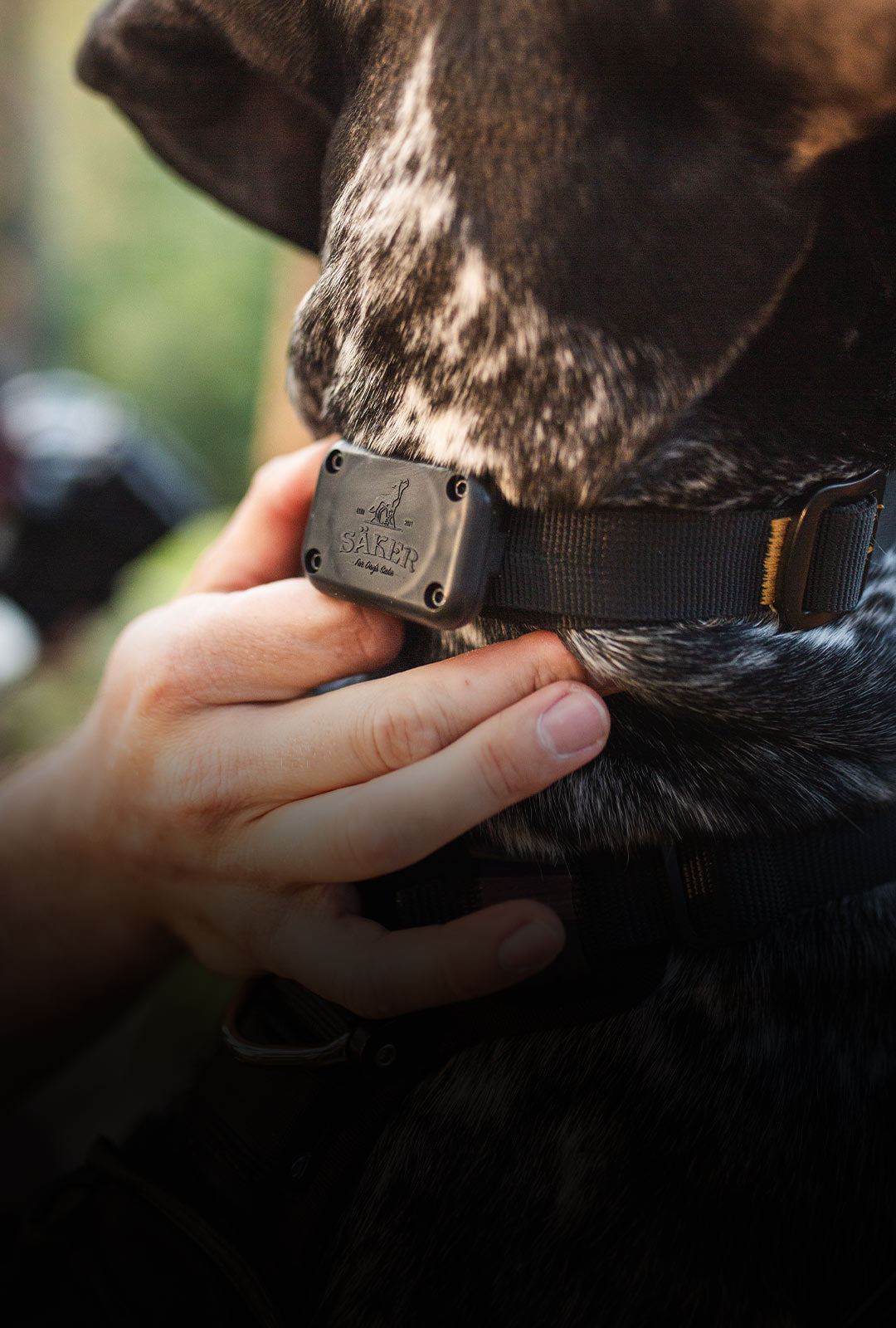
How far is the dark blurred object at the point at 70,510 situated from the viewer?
280 centimetres

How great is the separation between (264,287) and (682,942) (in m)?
8.31

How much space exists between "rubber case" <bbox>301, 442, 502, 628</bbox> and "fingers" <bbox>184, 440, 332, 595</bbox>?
0.26m

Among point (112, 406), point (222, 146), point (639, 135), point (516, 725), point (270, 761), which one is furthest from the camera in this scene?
point (112, 406)

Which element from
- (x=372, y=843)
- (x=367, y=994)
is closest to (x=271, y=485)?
(x=372, y=843)

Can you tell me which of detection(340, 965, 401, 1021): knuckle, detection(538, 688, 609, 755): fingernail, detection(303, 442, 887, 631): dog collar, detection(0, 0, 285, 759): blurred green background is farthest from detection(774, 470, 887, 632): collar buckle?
detection(0, 0, 285, 759): blurred green background

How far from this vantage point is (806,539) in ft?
2.15

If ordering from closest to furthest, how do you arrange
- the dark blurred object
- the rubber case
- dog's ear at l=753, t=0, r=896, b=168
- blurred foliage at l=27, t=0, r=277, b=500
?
dog's ear at l=753, t=0, r=896, b=168 → the rubber case → the dark blurred object → blurred foliage at l=27, t=0, r=277, b=500

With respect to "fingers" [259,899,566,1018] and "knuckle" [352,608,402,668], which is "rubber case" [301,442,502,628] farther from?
"fingers" [259,899,566,1018]

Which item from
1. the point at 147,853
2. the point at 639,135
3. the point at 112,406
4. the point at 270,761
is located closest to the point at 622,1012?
the point at 270,761

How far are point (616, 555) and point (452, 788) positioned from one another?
0.75 feet

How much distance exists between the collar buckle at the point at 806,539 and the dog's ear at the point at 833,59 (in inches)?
9.2

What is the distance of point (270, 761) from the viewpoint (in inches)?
31.6

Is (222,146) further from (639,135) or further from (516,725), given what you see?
(516,725)

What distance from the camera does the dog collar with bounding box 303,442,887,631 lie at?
0.65m
